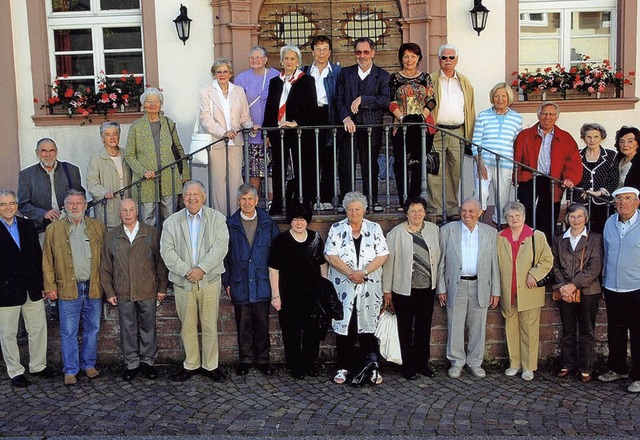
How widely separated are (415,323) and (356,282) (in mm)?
632

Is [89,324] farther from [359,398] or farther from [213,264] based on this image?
[359,398]

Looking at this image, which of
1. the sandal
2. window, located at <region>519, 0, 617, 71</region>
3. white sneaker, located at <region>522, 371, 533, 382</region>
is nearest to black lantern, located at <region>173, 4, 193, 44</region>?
window, located at <region>519, 0, 617, 71</region>

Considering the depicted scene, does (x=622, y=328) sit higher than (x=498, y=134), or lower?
lower

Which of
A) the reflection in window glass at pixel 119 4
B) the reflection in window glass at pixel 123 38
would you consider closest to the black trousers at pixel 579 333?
the reflection in window glass at pixel 123 38

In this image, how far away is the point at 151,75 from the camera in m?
8.69

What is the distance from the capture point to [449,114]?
6879mm

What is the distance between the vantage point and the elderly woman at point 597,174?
6.54 meters

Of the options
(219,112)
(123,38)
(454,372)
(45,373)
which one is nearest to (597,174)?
(454,372)

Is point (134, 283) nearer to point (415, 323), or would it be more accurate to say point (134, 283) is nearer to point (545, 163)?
point (415, 323)

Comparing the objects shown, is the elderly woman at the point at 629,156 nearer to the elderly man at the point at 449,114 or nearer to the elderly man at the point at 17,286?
the elderly man at the point at 449,114

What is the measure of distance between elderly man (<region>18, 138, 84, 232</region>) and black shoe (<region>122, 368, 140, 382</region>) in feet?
5.23

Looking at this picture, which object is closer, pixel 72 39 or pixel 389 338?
pixel 389 338

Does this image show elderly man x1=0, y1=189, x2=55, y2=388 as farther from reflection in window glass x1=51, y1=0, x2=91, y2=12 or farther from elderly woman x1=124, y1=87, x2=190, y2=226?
reflection in window glass x1=51, y1=0, x2=91, y2=12

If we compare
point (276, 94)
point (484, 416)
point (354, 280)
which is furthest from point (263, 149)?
point (484, 416)
